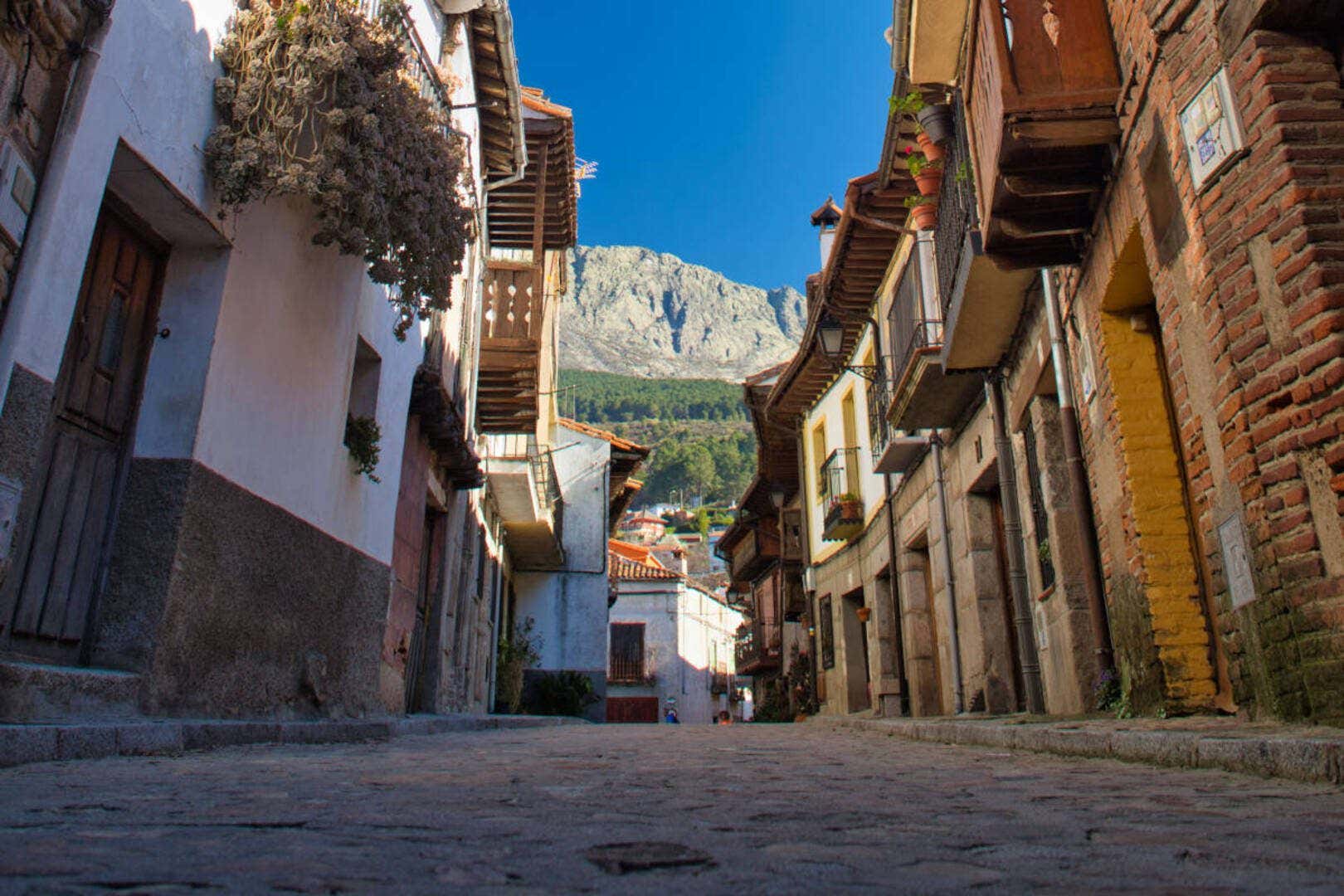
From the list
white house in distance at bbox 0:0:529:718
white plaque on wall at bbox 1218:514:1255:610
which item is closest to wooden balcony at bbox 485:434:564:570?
white house in distance at bbox 0:0:529:718

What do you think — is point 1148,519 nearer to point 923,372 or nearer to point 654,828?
point 923,372

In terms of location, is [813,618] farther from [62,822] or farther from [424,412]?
[62,822]

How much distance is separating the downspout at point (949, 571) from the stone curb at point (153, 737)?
6.72 metres

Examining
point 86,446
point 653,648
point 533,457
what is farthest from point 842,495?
point 653,648

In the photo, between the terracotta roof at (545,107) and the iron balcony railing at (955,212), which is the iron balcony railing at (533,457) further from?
the iron balcony railing at (955,212)

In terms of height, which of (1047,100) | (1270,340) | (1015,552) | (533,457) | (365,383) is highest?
(533,457)

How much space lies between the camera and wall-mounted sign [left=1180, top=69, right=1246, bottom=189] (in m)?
4.35

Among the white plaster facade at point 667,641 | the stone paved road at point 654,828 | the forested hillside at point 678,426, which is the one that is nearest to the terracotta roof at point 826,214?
the stone paved road at point 654,828

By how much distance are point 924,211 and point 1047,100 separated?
4.68 m

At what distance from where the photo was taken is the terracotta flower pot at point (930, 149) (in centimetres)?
951

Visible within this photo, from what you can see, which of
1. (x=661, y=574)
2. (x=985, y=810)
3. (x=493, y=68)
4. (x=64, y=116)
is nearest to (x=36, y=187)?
(x=64, y=116)

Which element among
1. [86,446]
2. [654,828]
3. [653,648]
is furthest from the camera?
[653,648]

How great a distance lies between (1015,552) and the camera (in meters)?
9.40

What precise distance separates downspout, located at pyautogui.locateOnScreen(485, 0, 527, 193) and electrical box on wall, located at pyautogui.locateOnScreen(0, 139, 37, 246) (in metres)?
7.65
